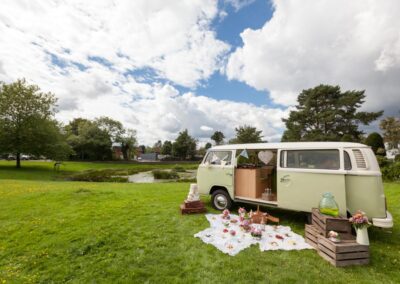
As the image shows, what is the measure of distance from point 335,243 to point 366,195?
1.62m

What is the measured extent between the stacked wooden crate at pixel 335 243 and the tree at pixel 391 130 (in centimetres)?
3696

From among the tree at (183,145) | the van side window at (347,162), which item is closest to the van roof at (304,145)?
the van side window at (347,162)

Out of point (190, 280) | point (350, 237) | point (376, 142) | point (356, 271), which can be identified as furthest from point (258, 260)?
point (376, 142)

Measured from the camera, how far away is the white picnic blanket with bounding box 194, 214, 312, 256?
4980 millimetres

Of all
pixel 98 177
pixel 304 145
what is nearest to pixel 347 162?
pixel 304 145

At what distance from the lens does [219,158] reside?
26.7 feet

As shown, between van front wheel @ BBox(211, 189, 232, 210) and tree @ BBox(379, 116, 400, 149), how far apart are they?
3649 centimetres

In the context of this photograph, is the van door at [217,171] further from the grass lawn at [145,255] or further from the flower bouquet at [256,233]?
the flower bouquet at [256,233]

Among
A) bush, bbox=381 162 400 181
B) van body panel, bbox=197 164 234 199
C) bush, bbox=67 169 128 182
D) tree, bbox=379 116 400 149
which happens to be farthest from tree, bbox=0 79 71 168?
tree, bbox=379 116 400 149

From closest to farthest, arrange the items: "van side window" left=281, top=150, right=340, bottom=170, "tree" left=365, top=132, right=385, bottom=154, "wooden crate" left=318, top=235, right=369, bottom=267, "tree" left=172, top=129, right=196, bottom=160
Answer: "wooden crate" left=318, top=235, right=369, bottom=267 < "van side window" left=281, top=150, right=340, bottom=170 < "tree" left=365, top=132, right=385, bottom=154 < "tree" left=172, top=129, right=196, bottom=160

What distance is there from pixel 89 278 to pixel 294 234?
A: 4.94 m

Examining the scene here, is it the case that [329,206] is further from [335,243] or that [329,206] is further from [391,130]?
[391,130]

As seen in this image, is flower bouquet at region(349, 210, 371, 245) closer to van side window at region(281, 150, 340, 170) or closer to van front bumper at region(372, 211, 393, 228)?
van front bumper at region(372, 211, 393, 228)

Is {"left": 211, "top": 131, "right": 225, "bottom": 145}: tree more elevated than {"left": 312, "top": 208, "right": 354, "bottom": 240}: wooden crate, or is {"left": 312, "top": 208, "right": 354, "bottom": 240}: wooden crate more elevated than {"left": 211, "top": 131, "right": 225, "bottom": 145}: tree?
{"left": 211, "top": 131, "right": 225, "bottom": 145}: tree
